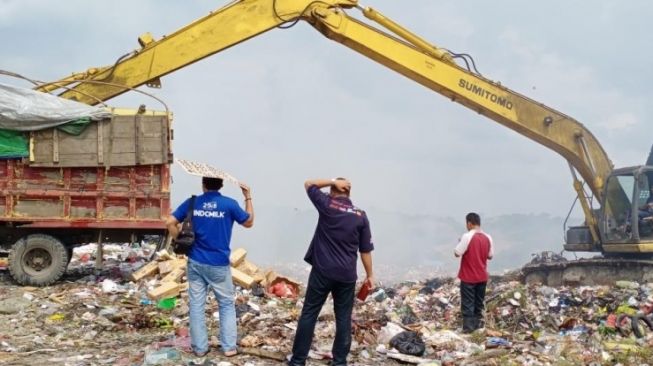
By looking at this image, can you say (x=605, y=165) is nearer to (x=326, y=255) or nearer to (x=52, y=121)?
(x=326, y=255)

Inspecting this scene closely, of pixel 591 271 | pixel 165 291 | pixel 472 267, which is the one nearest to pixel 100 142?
pixel 165 291

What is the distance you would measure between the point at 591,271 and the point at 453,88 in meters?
4.80

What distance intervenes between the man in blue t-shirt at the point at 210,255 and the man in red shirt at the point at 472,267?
3.24 metres

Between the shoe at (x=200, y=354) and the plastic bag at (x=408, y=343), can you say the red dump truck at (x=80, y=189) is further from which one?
the plastic bag at (x=408, y=343)

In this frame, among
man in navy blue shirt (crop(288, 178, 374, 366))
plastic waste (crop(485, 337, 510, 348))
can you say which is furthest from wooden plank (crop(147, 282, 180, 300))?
plastic waste (crop(485, 337, 510, 348))

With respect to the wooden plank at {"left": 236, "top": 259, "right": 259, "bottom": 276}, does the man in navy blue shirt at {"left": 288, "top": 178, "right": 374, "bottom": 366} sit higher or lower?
higher

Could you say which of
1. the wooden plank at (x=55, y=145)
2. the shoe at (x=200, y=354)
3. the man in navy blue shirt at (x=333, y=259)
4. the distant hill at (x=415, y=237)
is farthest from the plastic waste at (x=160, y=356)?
the distant hill at (x=415, y=237)

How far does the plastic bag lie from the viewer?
6137 millimetres

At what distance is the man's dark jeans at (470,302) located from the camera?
7.59 metres

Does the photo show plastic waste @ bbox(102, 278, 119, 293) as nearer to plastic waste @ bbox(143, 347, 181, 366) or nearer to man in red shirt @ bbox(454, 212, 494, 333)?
plastic waste @ bbox(143, 347, 181, 366)

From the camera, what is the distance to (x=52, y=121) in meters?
8.70

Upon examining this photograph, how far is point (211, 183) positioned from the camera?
5.43 metres

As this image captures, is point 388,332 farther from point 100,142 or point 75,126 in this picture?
point 75,126

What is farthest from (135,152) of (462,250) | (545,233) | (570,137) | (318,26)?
(545,233)
